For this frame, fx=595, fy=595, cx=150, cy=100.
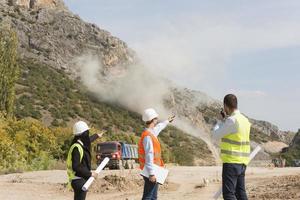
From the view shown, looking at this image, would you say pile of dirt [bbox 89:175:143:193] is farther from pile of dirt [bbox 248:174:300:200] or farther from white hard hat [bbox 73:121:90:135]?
white hard hat [bbox 73:121:90:135]

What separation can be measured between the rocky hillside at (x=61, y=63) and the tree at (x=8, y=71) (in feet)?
38.8

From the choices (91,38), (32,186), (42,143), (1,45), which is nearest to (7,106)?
(1,45)

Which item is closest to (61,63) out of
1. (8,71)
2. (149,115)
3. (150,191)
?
(8,71)

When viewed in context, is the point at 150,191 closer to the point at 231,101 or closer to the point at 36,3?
the point at 231,101

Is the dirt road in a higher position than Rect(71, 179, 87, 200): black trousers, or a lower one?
lower

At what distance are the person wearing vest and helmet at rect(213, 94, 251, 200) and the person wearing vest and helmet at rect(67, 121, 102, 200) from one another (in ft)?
6.45

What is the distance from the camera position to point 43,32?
86.4m

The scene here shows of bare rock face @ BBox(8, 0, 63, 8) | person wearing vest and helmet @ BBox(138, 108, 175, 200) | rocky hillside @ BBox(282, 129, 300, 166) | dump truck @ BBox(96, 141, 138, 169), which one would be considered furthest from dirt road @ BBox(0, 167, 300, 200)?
bare rock face @ BBox(8, 0, 63, 8)

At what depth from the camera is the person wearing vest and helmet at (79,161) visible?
8.91 metres

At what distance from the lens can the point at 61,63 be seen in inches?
3393

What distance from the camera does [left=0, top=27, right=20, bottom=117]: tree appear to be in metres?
50.9

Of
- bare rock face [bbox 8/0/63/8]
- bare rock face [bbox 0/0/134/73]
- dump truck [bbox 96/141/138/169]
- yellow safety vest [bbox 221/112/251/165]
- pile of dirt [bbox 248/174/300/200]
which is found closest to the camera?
yellow safety vest [bbox 221/112/251/165]

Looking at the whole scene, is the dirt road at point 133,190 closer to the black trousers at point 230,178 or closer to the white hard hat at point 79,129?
the black trousers at point 230,178

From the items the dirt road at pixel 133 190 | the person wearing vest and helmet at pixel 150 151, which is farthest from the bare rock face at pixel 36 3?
the person wearing vest and helmet at pixel 150 151
